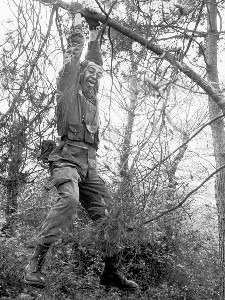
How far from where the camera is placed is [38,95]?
3988 millimetres

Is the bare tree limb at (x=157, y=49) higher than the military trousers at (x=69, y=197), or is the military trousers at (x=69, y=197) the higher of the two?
the bare tree limb at (x=157, y=49)

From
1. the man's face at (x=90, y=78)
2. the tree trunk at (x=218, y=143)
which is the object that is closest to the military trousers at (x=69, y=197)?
the man's face at (x=90, y=78)

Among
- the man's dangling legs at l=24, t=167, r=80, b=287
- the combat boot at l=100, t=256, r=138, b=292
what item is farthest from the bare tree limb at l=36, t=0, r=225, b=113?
the combat boot at l=100, t=256, r=138, b=292

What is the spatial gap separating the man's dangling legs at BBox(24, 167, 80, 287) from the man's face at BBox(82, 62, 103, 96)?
91 centimetres

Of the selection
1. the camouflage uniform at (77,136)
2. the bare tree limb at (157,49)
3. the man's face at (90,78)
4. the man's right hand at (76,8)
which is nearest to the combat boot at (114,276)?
the camouflage uniform at (77,136)

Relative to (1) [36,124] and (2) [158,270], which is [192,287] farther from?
(1) [36,124]

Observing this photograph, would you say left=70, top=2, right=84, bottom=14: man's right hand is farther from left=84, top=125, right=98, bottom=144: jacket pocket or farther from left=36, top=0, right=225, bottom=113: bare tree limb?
left=84, top=125, right=98, bottom=144: jacket pocket

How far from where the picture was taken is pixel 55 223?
3.72m

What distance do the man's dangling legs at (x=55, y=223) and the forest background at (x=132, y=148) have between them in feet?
0.75

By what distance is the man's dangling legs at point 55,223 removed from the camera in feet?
12.1

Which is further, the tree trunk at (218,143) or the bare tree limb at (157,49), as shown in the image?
the tree trunk at (218,143)

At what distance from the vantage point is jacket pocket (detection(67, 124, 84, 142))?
4141 mm

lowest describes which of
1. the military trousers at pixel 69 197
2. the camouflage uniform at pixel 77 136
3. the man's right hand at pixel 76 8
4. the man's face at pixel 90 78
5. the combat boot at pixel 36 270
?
the combat boot at pixel 36 270

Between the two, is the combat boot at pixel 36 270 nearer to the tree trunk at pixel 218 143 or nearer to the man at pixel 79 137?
the man at pixel 79 137
